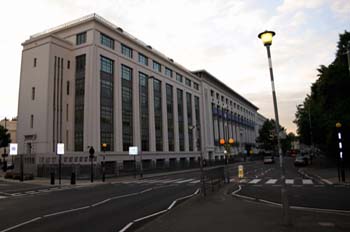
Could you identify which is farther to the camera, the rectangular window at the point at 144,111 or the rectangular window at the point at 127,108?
the rectangular window at the point at 144,111

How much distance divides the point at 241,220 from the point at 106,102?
37318mm

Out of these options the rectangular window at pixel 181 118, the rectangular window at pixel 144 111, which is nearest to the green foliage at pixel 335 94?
the rectangular window at pixel 144 111

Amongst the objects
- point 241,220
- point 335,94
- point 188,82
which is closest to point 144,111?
point 188,82

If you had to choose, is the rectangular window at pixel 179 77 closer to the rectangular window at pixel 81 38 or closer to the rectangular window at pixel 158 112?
the rectangular window at pixel 158 112

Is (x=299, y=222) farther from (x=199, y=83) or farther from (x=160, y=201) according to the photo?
(x=199, y=83)

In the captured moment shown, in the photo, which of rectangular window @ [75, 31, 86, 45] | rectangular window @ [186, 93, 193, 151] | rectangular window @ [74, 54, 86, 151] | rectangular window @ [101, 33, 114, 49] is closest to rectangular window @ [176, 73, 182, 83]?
rectangular window @ [186, 93, 193, 151]

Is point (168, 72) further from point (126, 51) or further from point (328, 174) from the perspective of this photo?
point (328, 174)

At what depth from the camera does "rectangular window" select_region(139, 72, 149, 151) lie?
51500 mm

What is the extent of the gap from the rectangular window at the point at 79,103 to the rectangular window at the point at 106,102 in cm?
273

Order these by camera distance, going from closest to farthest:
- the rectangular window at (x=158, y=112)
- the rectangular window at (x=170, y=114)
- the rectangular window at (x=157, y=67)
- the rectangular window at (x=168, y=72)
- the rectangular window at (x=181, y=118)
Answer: the rectangular window at (x=158, y=112) → the rectangular window at (x=157, y=67) → the rectangular window at (x=170, y=114) → the rectangular window at (x=168, y=72) → the rectangular window at (x=181, y=118)

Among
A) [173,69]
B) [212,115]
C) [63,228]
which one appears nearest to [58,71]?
[173,69]

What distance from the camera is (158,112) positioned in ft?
190

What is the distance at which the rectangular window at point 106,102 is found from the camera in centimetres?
4303

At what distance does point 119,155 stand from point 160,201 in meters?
29.7
